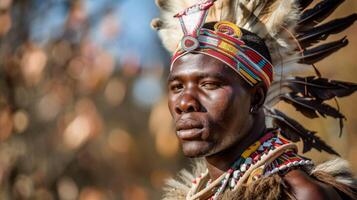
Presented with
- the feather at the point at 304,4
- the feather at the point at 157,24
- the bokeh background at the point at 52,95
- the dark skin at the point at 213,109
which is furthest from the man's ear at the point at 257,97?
the bokeh background at the point at 52,95

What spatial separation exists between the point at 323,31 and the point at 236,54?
750mm

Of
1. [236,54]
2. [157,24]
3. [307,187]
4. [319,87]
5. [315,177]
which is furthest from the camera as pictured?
[157,24]

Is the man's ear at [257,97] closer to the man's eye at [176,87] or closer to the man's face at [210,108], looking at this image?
the man's face at [210,108]

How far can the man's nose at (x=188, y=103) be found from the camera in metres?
3.15

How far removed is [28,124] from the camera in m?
7.66

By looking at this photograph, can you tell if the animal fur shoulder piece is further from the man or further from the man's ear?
the man's ear

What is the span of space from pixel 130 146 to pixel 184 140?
1002 cm

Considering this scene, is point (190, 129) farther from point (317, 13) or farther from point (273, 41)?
point (317, 13)

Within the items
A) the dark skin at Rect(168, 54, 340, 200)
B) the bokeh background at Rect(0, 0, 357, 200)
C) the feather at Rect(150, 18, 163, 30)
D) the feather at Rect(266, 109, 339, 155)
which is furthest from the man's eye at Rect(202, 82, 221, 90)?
the bokeh background at Rect(0, 0, 357, 200)

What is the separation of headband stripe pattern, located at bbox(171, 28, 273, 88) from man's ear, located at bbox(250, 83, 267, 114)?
0.03 m

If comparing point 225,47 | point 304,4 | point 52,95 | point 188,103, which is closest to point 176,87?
point 188,103

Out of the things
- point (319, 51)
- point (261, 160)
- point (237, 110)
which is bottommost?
point (261, 160)

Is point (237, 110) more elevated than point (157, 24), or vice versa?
point (157, 24)

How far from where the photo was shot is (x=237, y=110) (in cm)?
316
